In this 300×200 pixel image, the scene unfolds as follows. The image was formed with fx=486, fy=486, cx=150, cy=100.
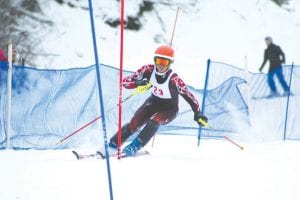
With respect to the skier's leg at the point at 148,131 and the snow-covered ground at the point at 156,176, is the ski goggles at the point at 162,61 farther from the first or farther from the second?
the snow-covered ground at the point at 156,176

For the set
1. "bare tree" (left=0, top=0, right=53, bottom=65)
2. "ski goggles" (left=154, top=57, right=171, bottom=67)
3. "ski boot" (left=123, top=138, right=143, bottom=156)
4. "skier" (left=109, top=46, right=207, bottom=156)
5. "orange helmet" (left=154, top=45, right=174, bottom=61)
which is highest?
"bare tree" (left=0, top=0, right=53, bottom=65)

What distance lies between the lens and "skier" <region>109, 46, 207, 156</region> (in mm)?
6312

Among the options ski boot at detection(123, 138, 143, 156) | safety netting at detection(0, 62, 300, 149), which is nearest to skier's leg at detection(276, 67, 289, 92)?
safety netting at detection(0, 62, 300, 149)

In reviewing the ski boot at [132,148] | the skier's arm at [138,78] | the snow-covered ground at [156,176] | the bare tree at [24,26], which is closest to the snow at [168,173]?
the snow-covered ground at [156,176]

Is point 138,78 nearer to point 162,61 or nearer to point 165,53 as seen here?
point 162,61

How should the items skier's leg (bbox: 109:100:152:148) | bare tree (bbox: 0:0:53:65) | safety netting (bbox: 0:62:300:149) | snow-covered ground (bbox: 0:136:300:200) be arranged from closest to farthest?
snow-covered ground (bbox: 0:136:300:200) → skier's leg (bbox: 109:100:152:148) → safety netting (bbox: 0:62:300:149) → bare tree (bbox: 0:0:53:65)

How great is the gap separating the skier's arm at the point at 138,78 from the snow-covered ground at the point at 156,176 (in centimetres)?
100

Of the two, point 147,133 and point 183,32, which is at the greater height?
point 183,32

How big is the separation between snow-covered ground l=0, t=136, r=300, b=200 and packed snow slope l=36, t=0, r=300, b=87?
888 cm

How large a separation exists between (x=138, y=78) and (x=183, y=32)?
12.5m

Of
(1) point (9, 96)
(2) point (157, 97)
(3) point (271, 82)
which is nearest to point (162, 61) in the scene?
(2) point (157, 97)

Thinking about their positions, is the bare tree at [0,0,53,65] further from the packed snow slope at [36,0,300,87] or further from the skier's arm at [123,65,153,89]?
the skier's arm at [123,65,153,89]

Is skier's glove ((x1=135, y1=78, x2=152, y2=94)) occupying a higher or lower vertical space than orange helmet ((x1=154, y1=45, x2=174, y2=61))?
lower

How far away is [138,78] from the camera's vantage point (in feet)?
21.7
